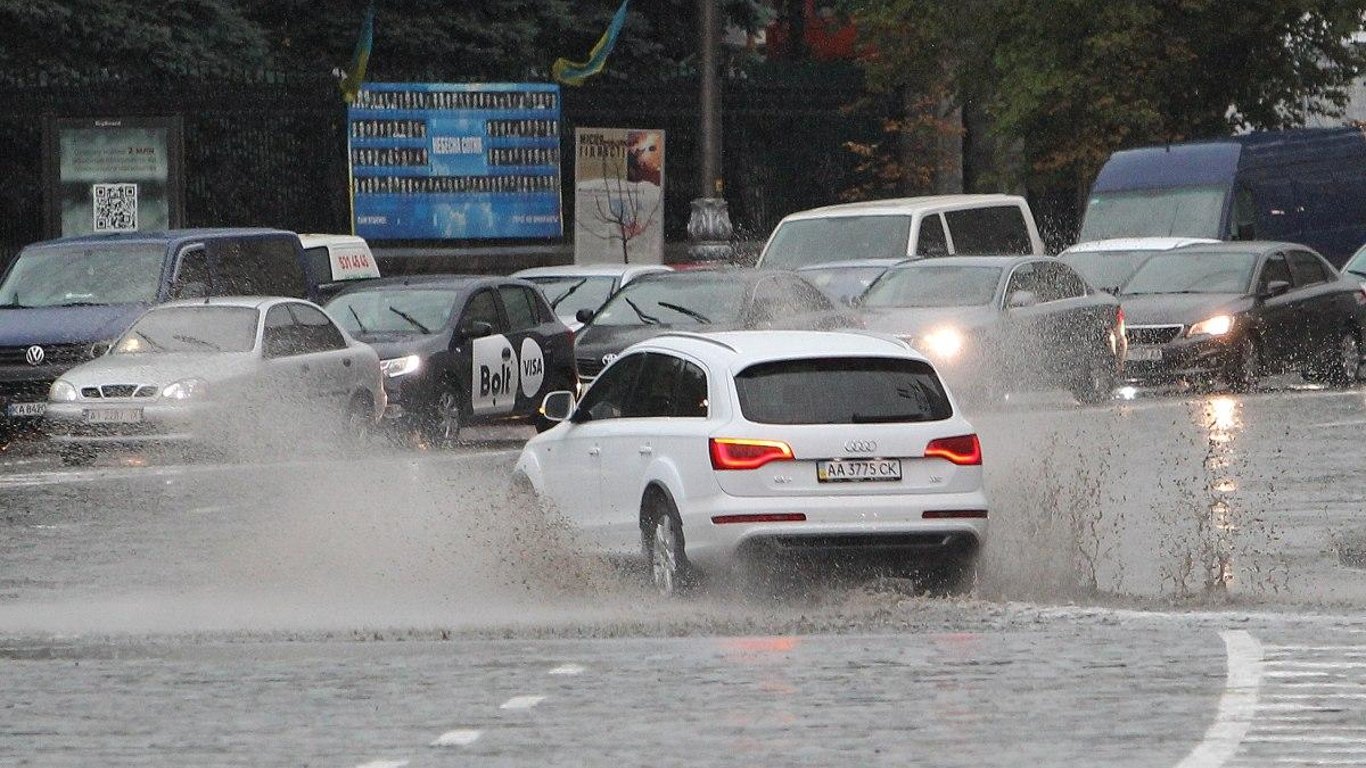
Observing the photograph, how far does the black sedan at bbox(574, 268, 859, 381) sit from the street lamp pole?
726cm

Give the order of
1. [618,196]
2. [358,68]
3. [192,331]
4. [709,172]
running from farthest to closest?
[358,68], [618,196], [709,172], [192,331]

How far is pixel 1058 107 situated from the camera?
4488 cm

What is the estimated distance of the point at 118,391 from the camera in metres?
23.2

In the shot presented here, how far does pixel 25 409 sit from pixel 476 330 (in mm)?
4021

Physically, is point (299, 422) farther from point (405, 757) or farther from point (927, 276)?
point (405, 757)

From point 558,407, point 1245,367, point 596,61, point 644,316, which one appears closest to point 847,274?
point 1245,367

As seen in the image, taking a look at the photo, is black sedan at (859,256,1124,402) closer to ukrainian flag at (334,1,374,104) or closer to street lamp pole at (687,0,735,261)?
street lamp pole at (687,0,735,261)

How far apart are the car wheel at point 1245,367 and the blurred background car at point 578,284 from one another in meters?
6.18

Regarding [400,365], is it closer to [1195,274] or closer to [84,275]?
[84,275]

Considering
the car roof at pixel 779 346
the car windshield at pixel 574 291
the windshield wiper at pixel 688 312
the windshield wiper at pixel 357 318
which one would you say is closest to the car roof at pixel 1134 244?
the car windshield at pixel 574 291

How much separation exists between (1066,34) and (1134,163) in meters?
7.96

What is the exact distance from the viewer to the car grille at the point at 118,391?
23.1 metres

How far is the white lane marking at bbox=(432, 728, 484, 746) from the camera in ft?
30.0

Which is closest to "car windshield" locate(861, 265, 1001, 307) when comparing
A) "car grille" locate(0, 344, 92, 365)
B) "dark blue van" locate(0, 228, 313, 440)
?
"dark blue van" locate(0, 228, 313, 440)
